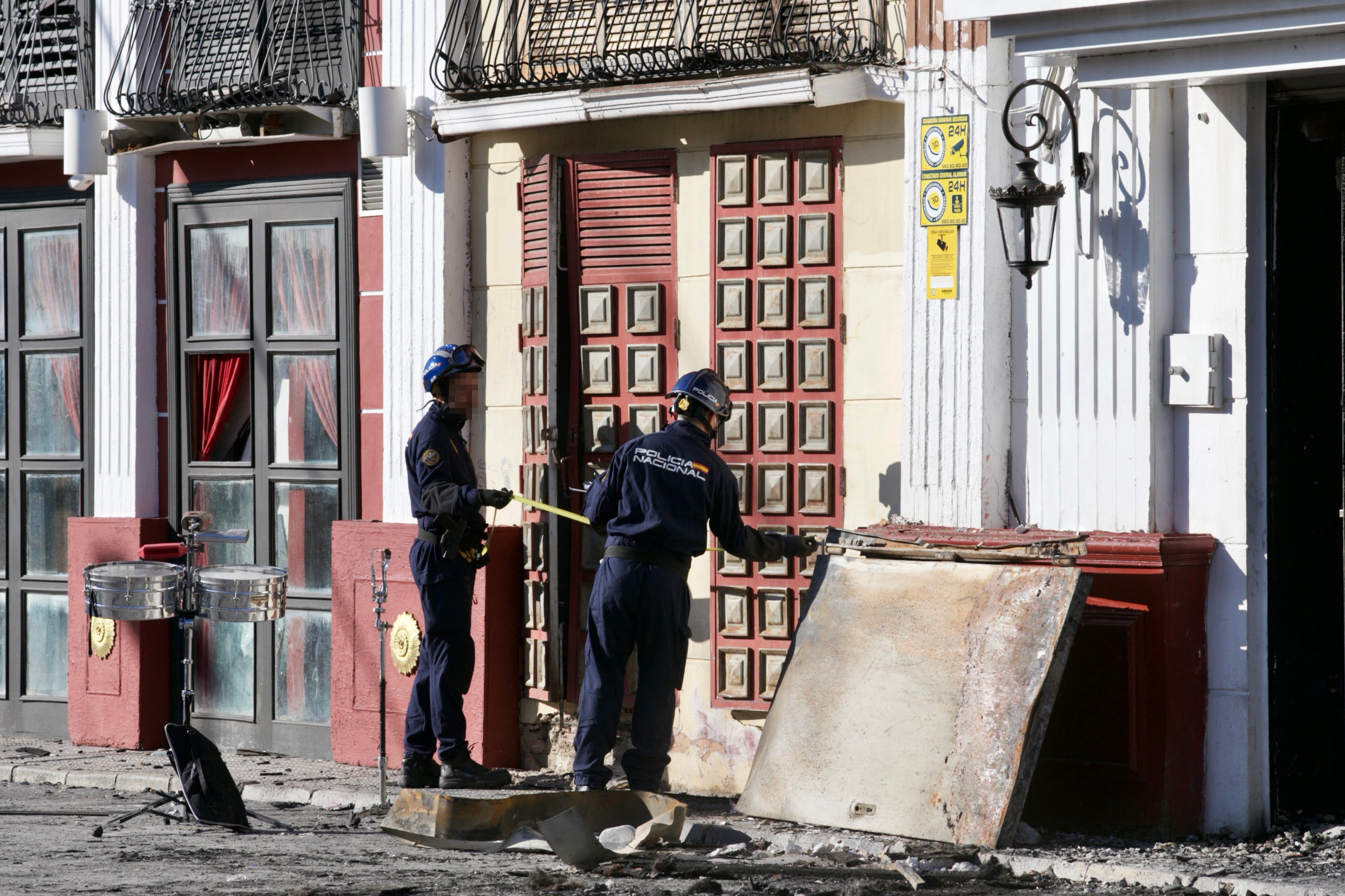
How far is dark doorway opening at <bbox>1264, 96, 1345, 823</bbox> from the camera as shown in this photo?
8352 millimetres

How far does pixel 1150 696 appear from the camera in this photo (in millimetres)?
8148

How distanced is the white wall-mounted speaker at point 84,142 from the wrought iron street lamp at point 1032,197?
239 inches

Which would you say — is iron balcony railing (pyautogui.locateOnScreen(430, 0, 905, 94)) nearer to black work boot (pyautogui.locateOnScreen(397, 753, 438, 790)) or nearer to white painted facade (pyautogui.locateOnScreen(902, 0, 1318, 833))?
white painted facade (pyautogui.locateOnScreen(902, 0, 1318, 833))

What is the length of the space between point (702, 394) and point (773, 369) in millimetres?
833

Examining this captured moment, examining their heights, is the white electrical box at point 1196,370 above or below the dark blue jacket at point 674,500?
above

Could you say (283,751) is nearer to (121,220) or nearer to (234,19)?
(121,220)

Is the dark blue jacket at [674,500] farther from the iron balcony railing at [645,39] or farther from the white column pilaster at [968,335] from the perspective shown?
the iron balcony railing at [645,39]

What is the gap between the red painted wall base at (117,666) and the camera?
11.5 metres

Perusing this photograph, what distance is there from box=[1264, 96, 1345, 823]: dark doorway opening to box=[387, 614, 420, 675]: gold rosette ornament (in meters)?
4.74

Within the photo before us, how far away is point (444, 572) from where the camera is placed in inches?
370

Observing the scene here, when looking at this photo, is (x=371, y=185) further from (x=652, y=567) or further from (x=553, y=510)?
(x=652, y=567)

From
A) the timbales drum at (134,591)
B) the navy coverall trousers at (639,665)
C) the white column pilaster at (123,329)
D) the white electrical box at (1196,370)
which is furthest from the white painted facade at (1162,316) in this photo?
the white column pilaster at (123,329)

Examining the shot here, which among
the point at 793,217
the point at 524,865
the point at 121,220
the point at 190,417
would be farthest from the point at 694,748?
the point at 121,220

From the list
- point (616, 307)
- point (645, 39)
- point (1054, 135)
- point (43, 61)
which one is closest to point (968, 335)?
point (1054, 135)
